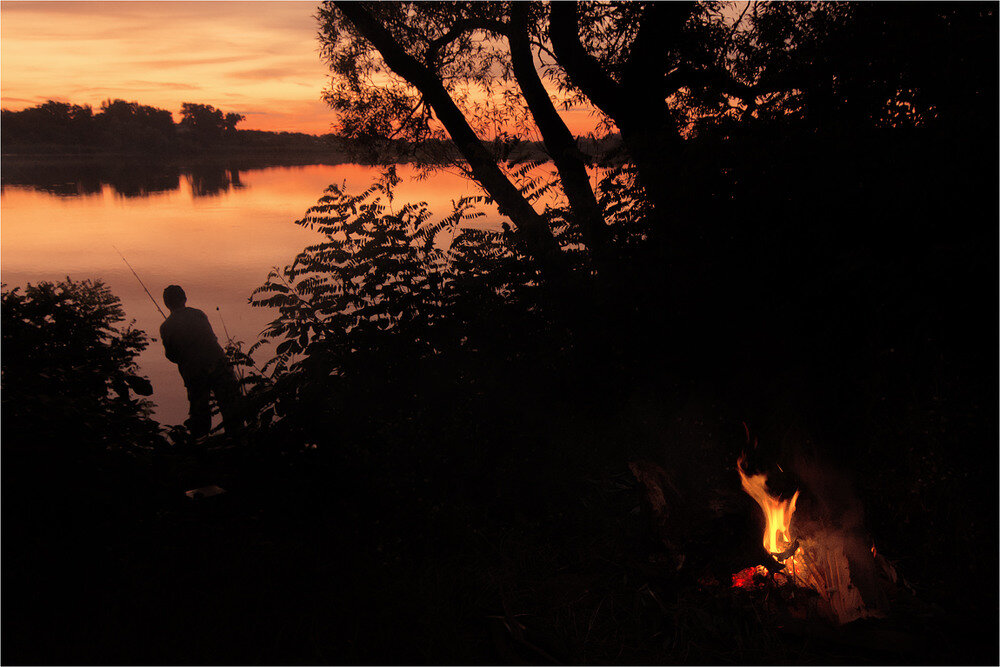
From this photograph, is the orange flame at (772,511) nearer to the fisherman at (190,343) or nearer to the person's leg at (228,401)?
the person's leg at (228,401)

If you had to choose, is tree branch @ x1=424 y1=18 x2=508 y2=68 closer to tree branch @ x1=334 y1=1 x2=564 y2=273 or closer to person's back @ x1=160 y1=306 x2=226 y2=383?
tree branch @ x1=334 y1=1 x2=564 y2=273

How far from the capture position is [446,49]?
11.4 m

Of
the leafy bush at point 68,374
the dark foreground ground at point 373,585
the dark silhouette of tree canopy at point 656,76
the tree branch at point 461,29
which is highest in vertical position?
the tree branch at point 461,29

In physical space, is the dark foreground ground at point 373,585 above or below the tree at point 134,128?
below

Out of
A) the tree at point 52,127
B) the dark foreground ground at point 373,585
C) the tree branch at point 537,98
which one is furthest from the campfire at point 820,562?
the tree at point 52,127

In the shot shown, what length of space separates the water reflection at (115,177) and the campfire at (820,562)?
3148 cm

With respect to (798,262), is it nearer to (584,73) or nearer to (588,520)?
(588,520)

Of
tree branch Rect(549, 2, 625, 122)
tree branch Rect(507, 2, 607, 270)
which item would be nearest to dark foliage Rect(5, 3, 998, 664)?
tree branch Rect(549, 2, 625, 122)

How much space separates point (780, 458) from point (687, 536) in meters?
0.88

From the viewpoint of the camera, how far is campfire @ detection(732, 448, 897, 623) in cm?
416

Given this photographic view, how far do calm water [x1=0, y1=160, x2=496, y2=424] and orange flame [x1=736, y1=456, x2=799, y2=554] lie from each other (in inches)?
158

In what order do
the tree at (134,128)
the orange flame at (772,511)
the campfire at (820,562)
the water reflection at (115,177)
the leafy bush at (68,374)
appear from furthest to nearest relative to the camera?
the tree at (134,128) → the water reflection at (115,177) → the orange flame at (772,511) → the campfire at (820,562) → the leafy bush at (68,374)

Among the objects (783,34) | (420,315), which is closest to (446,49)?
(783,34)

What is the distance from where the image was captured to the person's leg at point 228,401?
5.38m
